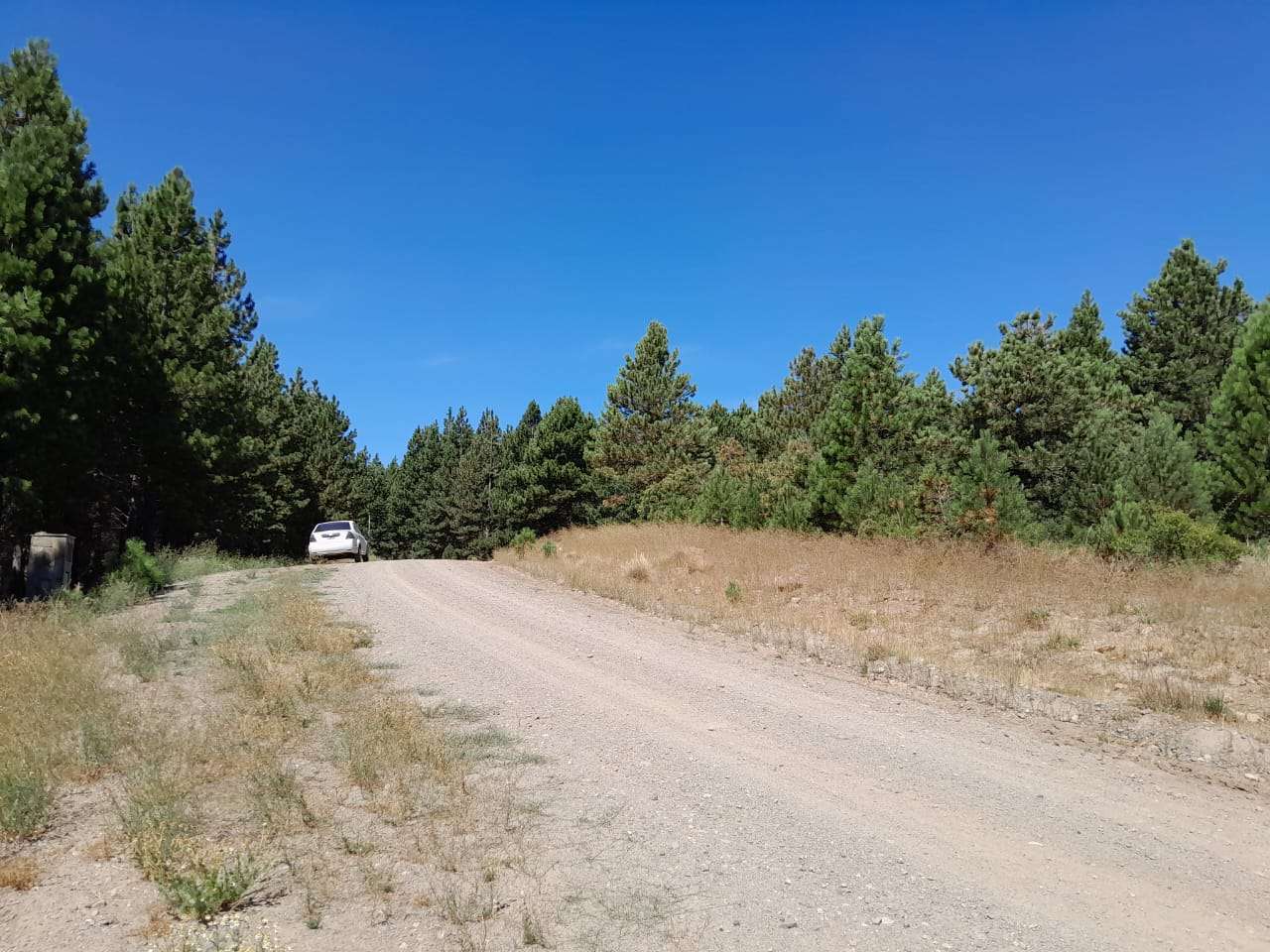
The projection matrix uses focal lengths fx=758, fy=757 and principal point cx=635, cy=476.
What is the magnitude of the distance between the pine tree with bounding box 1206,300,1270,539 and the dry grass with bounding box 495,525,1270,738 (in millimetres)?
4774

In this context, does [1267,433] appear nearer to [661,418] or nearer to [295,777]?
[295,777]

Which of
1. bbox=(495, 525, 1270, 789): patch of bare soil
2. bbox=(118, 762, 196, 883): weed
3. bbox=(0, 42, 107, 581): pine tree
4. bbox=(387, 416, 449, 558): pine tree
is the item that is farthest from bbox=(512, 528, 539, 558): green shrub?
bbox=(387, 416, 449, 558): pine tree

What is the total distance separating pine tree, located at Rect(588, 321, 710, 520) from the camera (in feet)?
129

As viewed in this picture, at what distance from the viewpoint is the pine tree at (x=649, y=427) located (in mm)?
39312

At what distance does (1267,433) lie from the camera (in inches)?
648

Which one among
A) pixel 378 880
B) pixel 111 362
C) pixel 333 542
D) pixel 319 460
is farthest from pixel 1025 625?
pixel 319 460

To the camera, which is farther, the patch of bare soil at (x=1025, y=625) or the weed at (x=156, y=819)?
the patch of bare soil at (x=1025, y=625)

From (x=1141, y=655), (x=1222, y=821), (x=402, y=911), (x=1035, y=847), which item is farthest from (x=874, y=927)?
(x=1141, y=655)

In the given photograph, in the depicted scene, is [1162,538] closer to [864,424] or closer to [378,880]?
[864,424]

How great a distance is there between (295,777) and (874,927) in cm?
428

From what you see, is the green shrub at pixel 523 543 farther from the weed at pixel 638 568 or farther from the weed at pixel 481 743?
the weed at pixel 481 743

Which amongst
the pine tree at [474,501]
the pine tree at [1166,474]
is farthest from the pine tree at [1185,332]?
the pine tree at [474,501]

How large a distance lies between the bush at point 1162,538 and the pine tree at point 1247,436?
86.9 inches

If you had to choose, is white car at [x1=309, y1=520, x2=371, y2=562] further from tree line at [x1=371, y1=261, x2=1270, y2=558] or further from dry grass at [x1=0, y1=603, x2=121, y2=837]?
dry grass at [x1=0, y1=603, x2=121, y2=837]
